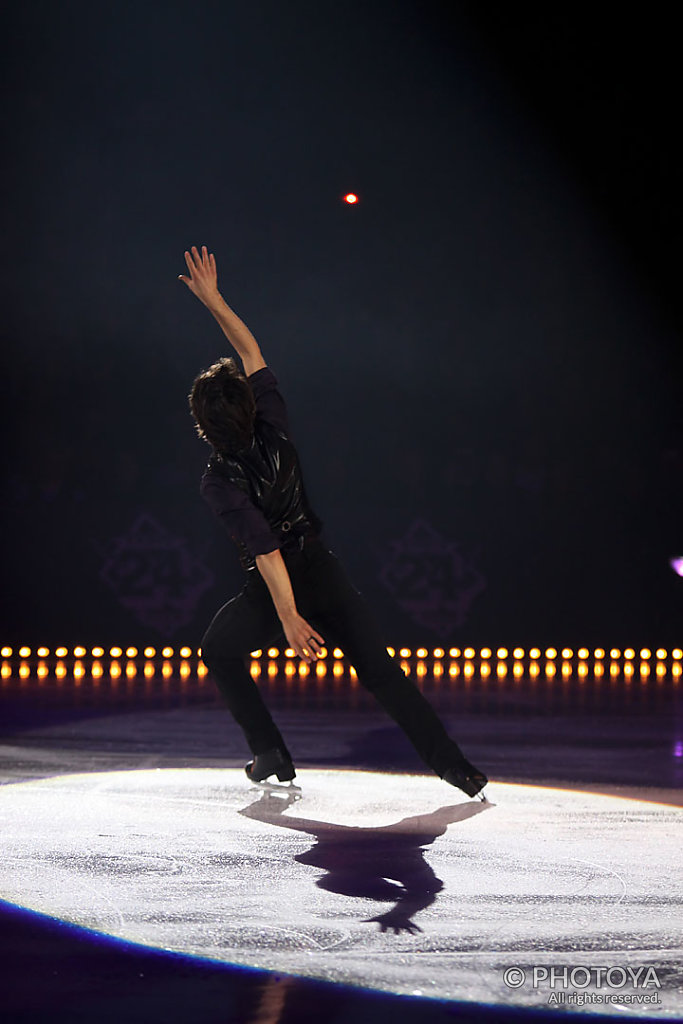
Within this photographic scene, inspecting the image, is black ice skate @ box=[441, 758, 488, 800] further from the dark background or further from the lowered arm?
the dark background

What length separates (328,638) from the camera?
3.65m

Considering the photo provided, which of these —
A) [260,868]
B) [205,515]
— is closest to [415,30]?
[205,515]

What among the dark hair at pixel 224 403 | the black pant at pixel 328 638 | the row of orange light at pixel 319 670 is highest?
the dark hair at pixel 224 403

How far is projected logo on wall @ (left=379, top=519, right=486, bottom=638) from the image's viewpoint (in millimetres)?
9172

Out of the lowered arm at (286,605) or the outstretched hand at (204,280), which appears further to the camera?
the outstretched hand at (204,280)

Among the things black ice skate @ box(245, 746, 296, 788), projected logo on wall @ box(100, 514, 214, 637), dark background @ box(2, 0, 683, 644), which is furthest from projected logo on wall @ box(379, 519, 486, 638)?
black ice skate @ box(245, 746, 296, 788)

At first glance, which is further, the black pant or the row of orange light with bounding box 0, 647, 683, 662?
the row of orange light with bounding box 0, 647, 683, 662

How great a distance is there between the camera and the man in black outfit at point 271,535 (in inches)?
134

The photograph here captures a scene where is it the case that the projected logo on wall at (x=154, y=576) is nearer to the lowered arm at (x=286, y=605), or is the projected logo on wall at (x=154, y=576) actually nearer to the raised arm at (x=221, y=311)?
the raised arm at (x=221, y=311)

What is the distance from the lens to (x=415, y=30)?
8242 mm

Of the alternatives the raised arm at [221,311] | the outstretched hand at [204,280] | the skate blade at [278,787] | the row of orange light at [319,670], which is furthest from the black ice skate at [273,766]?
the row of orange light at [319,670]

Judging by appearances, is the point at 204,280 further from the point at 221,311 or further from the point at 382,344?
the point at 382,344

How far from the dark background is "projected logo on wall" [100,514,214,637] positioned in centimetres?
2

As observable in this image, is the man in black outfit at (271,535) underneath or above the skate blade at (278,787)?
above
